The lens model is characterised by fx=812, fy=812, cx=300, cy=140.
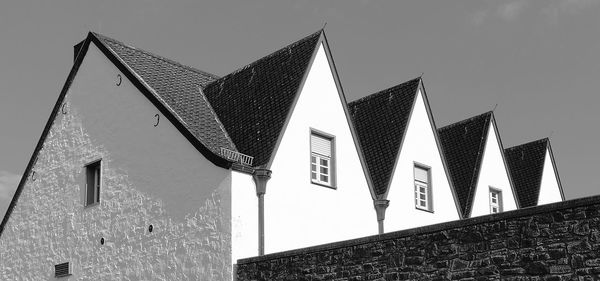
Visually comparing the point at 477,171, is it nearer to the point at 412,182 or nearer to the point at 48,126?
Result: the point at 412,182

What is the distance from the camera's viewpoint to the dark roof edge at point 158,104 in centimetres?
1678

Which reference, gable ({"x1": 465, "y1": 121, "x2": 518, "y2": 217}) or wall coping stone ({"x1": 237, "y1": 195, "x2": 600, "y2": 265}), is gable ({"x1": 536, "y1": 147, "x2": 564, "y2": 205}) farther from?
wall coping stone ({"x1": 237, "y1": 195, "x2": 600, "y2": 265})

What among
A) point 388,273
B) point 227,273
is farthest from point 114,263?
point 388,273

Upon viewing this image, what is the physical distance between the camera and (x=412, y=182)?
858 inches

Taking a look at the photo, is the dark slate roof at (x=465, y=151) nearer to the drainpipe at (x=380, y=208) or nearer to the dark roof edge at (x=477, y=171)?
the dark roof edge at (x=477, y=171)

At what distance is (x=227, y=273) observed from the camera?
15867 mm

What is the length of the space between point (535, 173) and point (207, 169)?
16.4 meters

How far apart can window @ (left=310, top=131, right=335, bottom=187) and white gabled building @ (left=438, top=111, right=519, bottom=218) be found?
689 centimetres

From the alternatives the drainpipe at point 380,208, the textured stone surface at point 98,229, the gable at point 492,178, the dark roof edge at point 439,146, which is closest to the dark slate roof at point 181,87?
the textured stone surface at point 98,229

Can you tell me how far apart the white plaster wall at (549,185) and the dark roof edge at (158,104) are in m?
15.9

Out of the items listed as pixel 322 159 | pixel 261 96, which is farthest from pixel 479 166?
pixel 261 96

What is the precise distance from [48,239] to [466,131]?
13.9 m

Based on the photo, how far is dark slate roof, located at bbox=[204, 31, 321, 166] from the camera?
18.0 m

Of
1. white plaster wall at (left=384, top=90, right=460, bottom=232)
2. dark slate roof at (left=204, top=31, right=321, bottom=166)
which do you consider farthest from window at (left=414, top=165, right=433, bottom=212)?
dark slate roof at (left=204, top=31, right=321, bottom=166)
